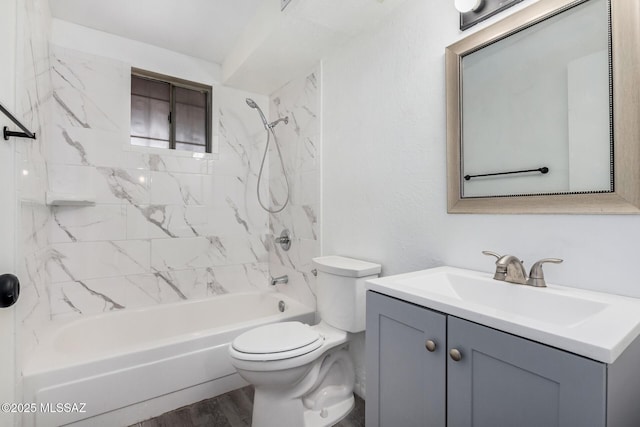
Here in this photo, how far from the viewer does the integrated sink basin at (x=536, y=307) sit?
2.14 feet

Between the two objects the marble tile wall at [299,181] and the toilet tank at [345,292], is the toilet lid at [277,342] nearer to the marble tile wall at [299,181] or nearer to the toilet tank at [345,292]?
the toilet tank at [345,292]

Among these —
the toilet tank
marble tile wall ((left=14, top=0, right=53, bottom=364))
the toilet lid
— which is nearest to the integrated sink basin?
the toilet tank

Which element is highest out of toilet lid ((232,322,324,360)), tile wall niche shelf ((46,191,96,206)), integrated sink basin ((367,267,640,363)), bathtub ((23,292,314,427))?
tile wall niche shelf ((46,191,96,206))

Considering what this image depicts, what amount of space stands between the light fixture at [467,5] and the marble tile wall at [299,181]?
1.13 metres

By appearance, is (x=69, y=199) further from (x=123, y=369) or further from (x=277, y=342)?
(x=277, y=342)

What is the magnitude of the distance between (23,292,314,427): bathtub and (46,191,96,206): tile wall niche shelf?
780mm

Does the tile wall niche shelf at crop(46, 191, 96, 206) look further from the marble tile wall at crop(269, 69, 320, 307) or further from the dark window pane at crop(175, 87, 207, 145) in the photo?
the marble tile wall at crop(269, 69, 320, 307)

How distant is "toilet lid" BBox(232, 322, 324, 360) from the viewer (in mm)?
1408

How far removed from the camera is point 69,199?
194 centimetres

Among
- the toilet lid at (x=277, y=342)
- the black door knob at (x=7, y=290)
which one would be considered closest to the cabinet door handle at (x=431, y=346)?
the toilet lid at (x=277, y=342)

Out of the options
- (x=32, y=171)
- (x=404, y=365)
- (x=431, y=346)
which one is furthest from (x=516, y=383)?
(x=32, y=171)

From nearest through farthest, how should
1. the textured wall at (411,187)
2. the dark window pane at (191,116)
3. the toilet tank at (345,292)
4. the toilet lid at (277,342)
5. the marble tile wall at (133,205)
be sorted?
the textured wall at (411,187) < the toilet lid at (277,342) < the toilet tank at (345,292) < the marble tile wall at (133,205) < the dark window pane at (191,116)

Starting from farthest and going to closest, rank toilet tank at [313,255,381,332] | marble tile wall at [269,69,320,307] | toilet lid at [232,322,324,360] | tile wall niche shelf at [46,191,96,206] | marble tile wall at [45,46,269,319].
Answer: marble tile wall at [269,69,320,307], marble tile wall at [45,46,269,319], tile wall niche shelf at [46,191,96,206], toilet tank at [313,255,381,332], toilet lid at [232,322,324,360]

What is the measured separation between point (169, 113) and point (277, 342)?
6.84 ft
